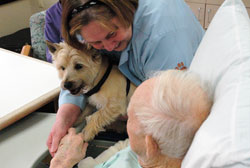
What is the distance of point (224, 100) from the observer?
2.04ft

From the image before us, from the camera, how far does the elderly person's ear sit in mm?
725

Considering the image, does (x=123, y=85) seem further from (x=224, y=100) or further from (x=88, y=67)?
(x=224, y=100)

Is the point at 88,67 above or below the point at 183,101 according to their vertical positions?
below

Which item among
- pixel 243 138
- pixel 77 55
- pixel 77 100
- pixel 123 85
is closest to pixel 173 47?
pixel 123 85

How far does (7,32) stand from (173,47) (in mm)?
3207

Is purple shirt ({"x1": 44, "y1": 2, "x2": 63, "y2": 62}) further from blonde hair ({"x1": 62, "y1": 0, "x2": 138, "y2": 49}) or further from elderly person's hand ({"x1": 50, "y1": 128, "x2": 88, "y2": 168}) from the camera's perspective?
elderly person's hand ({"x1": 50, "y1": 128, "x2": 88, "y2": 168})

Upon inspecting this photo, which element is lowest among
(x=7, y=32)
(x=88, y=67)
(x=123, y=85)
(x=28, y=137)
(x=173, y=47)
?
(x=7, y=32)

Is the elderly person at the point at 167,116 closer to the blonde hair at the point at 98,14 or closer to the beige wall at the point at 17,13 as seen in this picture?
the blonde hair at the point at 98,14

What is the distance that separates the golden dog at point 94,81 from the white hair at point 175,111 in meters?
0.69

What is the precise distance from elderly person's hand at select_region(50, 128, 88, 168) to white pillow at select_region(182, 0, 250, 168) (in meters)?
0.63

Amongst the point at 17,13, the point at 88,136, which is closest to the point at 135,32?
the point at 88,136

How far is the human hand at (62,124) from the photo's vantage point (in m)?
1.20

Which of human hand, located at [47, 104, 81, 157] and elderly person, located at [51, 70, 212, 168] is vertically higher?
elderly person, located at [51, 70, 212, 168]

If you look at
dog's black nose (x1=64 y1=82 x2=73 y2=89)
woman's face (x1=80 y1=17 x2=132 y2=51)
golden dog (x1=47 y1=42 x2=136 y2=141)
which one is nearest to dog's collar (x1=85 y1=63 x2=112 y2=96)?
golden dog (x1=47 y1=42 x2=136 y2=141)
